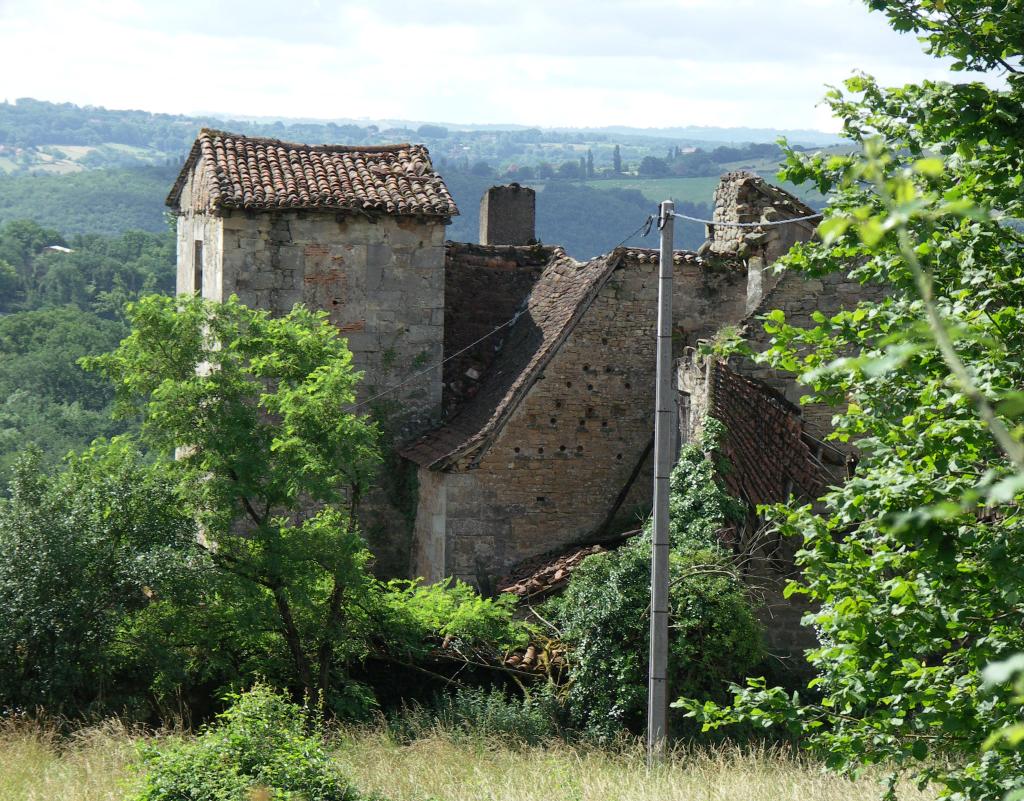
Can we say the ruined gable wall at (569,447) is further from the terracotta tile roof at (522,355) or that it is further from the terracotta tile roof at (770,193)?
the terracotta tile roof at (770,193)

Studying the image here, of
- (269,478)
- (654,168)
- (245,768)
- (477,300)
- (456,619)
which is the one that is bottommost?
(456,619)

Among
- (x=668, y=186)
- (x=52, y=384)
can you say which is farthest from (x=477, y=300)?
(x=668, y=186)

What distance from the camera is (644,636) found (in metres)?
14.6

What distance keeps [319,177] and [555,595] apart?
7.27 metres

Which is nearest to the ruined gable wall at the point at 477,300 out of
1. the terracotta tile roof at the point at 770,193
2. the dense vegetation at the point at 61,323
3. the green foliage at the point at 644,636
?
the terracotta tile roof at the point at 770,193

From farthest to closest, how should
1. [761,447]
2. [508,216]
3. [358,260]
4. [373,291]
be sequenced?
[508,216]
[373,291]
[358,260]
[761,447]

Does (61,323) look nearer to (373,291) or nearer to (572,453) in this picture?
(373,291)

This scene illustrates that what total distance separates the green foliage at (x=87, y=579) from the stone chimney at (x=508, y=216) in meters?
10.6

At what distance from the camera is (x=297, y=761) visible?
34.3 ft

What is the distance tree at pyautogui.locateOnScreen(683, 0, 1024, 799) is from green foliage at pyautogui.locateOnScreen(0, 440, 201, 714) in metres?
7.66

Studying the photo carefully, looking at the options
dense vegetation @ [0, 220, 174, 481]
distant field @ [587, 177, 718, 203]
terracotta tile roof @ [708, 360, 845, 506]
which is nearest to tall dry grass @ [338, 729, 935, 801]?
terracotta tile roof @ [708, 360, 845, 506]

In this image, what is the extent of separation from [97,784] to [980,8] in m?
8.99

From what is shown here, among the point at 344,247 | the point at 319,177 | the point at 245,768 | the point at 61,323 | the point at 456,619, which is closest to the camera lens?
the point at 245,768

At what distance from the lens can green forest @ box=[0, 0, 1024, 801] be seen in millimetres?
7645
